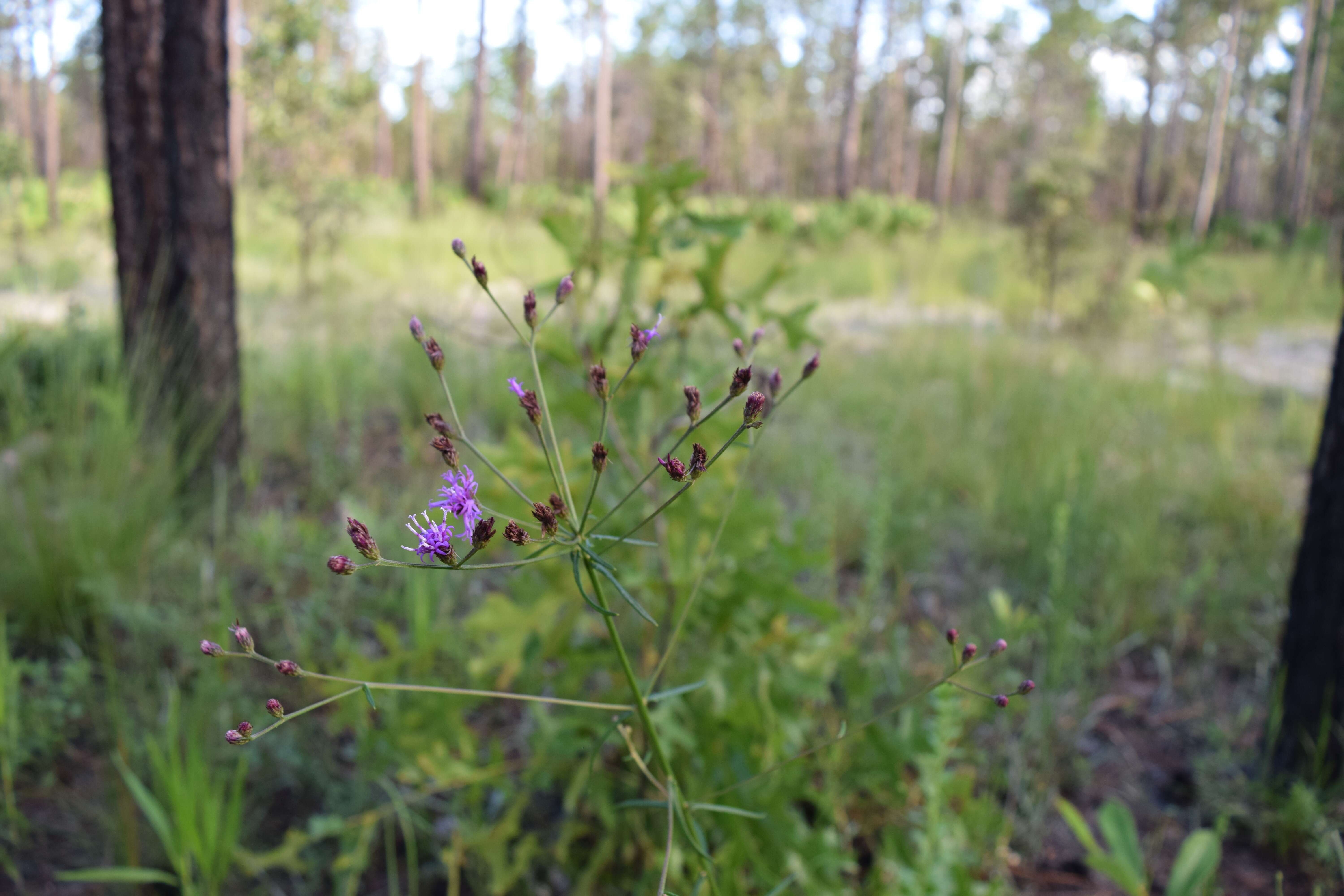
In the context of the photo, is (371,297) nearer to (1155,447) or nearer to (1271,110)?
(1155,447)

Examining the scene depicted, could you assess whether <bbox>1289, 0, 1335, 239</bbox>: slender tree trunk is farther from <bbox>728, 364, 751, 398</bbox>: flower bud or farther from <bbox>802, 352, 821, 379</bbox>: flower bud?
<bbox>728, 364, 751, 398</bbox>: flower bud

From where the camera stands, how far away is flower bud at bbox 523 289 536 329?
22.7 inches

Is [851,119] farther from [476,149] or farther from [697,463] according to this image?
[697,463]

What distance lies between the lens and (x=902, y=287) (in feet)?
30.3

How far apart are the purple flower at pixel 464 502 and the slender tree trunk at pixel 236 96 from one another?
2.49m

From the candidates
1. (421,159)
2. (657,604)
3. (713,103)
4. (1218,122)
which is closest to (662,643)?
(657,604)

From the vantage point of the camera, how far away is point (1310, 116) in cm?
2156

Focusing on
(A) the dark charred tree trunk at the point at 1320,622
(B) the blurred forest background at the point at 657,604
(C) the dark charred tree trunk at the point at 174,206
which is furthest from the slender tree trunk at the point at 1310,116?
(C) the dark charred tree trunk at the point at 174,206

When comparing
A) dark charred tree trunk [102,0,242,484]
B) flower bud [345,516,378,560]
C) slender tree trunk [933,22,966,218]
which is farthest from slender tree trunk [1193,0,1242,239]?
flower bud [345,516,378,560]

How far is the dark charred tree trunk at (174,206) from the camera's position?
2.46 metres

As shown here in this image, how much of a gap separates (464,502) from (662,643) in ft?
3.43

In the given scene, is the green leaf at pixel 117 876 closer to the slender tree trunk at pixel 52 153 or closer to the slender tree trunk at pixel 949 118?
the slender tree trunk at pixel 52 153

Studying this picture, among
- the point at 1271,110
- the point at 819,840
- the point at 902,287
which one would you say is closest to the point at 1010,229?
the point at 902,287

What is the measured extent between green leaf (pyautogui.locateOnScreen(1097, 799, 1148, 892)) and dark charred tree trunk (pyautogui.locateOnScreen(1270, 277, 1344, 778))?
2.06 feet
